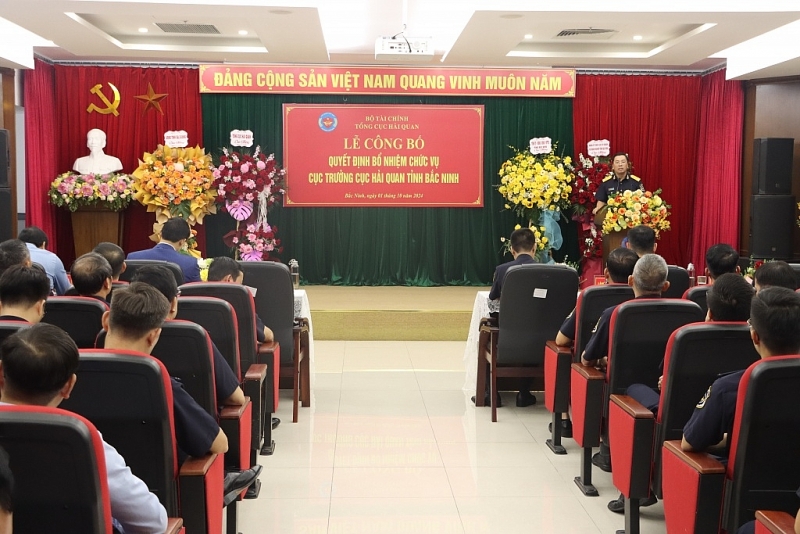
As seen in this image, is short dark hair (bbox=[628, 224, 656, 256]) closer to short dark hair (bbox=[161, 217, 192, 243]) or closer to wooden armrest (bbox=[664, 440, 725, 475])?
wooden armrest (bbox=[664, 440, 725, 475])

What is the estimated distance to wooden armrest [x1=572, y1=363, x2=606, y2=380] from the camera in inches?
137

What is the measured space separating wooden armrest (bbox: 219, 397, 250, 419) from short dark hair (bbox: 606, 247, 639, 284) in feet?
6.77

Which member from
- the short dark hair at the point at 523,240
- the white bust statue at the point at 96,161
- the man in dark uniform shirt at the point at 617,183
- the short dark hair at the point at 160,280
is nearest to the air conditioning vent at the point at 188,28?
the white bust statue at the point at 96,161

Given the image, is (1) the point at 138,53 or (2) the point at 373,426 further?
(1) the point at 138,53

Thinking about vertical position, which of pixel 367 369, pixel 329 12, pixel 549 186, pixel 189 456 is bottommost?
pixel 367 369

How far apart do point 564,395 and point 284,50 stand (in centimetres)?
548

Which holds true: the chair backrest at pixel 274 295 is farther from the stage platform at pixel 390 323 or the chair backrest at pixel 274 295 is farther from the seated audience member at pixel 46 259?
the stage platform at pixel 390 323

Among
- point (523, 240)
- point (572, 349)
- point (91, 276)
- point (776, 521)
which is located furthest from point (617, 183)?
point (776, 521)

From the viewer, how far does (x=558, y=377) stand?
412 centimetres

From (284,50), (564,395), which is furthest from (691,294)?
(284,50)

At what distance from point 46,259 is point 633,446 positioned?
3.75 m

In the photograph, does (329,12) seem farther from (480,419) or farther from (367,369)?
(480,419)

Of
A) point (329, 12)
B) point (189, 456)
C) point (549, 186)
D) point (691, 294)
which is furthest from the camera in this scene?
point (549, 186)

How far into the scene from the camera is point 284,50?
8.32 metres
